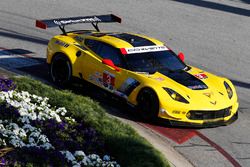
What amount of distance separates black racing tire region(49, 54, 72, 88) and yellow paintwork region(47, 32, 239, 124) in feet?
0.41

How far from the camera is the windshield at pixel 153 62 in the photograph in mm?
12219

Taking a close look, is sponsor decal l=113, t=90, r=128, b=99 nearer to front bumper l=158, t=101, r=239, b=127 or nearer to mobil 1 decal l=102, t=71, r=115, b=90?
mobil 1 decal l=102, t=71, r=115, b=90

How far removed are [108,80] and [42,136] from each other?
3382 mm

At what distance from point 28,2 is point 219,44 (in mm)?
7256

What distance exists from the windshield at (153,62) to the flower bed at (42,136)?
7.52 ft

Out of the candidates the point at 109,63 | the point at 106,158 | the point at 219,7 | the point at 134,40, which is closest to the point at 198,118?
the point at 109,63

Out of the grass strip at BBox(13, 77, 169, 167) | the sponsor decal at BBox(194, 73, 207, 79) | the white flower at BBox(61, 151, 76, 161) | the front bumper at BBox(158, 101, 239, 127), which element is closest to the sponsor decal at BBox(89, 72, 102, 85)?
the grass strip at BBox(13, 77, 169, 167)

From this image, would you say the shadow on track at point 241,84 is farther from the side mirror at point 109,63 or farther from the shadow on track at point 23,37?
the shadow on track at point 23,37

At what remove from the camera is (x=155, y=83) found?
37.9ft

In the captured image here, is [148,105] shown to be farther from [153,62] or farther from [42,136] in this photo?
[42,136]

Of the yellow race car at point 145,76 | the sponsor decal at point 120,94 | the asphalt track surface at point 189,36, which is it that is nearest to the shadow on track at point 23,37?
the asphalt track surface at point 189,36

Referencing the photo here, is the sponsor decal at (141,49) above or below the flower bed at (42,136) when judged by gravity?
above

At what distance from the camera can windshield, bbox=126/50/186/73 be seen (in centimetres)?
1222

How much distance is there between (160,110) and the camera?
11.3 m
